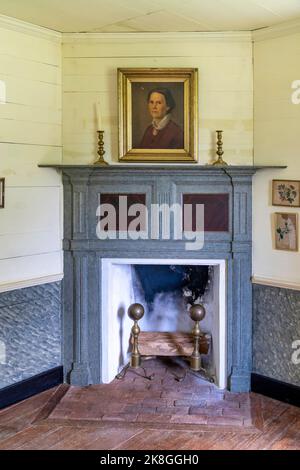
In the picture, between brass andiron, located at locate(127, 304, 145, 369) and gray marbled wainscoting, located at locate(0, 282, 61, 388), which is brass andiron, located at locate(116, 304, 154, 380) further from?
gray marbled wainscoting, located at locate(0, 282, 61, 388)

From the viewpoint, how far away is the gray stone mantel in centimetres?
353

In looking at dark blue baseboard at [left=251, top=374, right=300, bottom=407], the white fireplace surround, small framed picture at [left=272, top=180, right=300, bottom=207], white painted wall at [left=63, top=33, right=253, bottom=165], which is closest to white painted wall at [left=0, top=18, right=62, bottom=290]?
white painted wall at [left=63, top=33, right=253, bottom=165]

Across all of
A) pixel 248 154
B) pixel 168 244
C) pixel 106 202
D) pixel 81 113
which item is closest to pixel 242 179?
pixel 248 154

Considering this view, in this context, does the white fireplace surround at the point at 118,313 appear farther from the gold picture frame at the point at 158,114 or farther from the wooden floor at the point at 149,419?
the gold picture frame at the point at 158,114

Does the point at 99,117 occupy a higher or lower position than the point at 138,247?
higher

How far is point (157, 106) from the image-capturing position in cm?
351

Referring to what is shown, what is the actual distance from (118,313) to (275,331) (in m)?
1.14

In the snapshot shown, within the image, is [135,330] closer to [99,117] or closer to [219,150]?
[219,150]

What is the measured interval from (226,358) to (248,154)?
54.8 inches

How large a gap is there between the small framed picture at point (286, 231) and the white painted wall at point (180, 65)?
17.5 inches

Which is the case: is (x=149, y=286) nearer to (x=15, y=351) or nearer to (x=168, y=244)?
(x=168, y=244)

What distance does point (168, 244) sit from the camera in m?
3.58

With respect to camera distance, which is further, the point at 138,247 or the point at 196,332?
the point at 196,332

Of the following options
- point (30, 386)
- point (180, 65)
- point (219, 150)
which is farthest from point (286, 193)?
point (30, 386)
